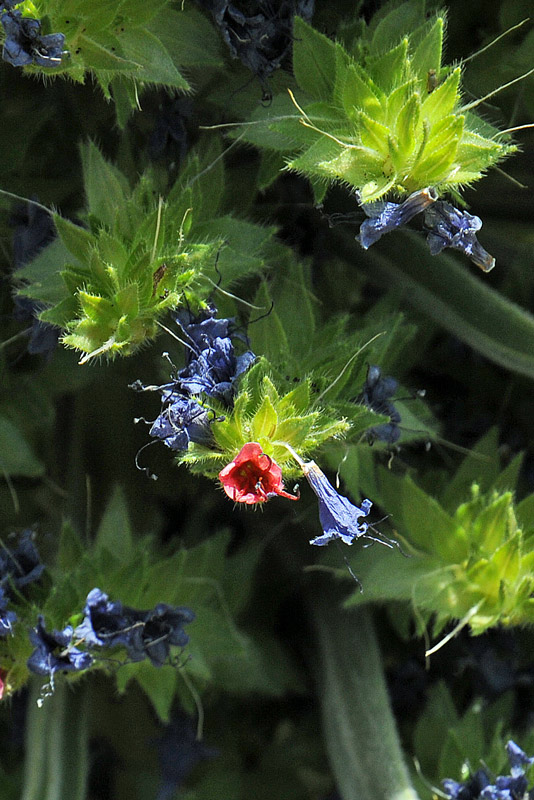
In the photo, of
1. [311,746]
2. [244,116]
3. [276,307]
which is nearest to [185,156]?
[244,116]

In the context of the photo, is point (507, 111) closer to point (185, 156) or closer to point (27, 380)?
point (185, 156)

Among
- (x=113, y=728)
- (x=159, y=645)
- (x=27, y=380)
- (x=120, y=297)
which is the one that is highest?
(x=120, y=297)

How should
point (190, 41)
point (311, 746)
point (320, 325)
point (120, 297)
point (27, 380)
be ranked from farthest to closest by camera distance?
point (311, 746) → point (27, 380) → point (320, 325) → point (190, 41) → point (120, 297)

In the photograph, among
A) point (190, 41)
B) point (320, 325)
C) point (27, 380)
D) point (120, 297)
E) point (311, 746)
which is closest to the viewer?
point (120, 297)

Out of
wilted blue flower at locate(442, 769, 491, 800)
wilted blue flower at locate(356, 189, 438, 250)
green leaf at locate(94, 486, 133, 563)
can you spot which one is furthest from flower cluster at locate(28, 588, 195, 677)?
wilted blue flower at locate(356, 189, 438, 250)

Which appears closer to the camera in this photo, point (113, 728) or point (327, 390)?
point (327, 390)

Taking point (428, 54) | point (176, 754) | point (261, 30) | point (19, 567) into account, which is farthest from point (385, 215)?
point (176, 754)

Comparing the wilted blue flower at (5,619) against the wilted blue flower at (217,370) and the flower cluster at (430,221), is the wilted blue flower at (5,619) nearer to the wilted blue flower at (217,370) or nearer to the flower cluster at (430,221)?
the wilted blue flower at (217,370)
